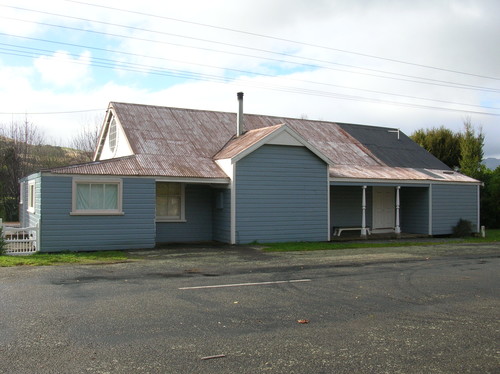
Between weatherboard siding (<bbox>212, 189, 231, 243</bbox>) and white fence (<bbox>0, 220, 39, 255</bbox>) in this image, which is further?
weatherboard siding (<bbox>212, 189, 231, 243</bbox>)

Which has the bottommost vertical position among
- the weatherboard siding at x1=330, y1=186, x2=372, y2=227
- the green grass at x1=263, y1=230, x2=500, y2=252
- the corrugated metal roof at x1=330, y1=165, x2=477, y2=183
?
the green grass at x1=263, y1=230, x2=500, y2=252

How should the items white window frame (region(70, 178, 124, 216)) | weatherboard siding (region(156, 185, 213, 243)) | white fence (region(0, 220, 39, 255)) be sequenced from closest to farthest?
white fence (region(0, 220, 39, 255)) → white window frame (region(70, 178, 124, 216)) → weatherboard siding (region(156, 185, 213, 243))

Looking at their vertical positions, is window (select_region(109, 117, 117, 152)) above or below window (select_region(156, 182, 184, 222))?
above

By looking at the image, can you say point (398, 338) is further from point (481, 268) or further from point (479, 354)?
point (481, 268)

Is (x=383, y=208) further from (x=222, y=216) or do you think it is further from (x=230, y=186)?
(x=230, y=186)

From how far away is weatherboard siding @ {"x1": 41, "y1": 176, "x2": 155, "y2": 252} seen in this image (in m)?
15.2

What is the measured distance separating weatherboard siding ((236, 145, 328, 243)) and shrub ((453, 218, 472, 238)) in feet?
25.2

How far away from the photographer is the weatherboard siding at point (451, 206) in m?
23.4

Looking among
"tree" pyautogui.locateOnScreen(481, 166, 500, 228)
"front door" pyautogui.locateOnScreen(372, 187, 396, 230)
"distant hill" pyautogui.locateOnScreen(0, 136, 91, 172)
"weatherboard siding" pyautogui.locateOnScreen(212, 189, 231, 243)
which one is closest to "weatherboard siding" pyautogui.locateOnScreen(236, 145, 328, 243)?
"weatherboard siding" pyautogui.locateOnScreen(212, 189, 231, 243)

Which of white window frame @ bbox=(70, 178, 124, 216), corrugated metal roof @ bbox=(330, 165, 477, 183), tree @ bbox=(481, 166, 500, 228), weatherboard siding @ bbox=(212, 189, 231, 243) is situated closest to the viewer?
white window frame @ bbox=(70, 178, 124, 216)

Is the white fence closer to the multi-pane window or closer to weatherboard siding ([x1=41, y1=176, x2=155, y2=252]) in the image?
weatherboard siding ([x1=41, y1=176, x2=155, y2=252])

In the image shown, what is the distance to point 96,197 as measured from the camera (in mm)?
15961

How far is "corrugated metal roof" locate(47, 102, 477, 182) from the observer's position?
17766mm

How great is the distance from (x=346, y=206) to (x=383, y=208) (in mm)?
2479
